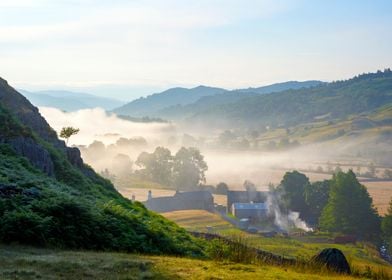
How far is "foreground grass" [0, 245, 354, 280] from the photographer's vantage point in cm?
1265

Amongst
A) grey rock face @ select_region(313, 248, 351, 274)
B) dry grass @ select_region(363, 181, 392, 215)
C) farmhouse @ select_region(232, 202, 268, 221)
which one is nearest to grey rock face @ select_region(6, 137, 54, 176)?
grey rock face @ select_region(313, 248, 351, 274)

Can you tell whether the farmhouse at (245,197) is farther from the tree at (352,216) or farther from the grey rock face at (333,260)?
the grey rock face at (333,260)

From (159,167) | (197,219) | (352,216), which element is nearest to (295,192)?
(352,216)

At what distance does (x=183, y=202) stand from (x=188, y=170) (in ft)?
137

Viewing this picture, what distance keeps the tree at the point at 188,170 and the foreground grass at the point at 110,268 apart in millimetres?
132369

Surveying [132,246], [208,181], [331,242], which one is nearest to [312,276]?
[132,246]

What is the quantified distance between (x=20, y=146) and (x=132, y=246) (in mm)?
11656

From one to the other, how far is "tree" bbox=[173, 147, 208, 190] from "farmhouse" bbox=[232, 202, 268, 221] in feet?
143

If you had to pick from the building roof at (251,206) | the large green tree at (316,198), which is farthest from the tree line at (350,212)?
the building roof at (251,206)

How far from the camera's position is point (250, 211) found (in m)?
103

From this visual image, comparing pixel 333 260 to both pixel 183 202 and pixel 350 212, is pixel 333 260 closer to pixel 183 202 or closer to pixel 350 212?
pixel 350 212

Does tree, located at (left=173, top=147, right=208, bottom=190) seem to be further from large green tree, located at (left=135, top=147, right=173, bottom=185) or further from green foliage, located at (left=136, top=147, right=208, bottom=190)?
large green tree, located at (left=135, top=147, right=173, bottom=185)

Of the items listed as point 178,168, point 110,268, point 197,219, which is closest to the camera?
point 110,268

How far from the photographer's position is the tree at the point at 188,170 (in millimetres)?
150250
